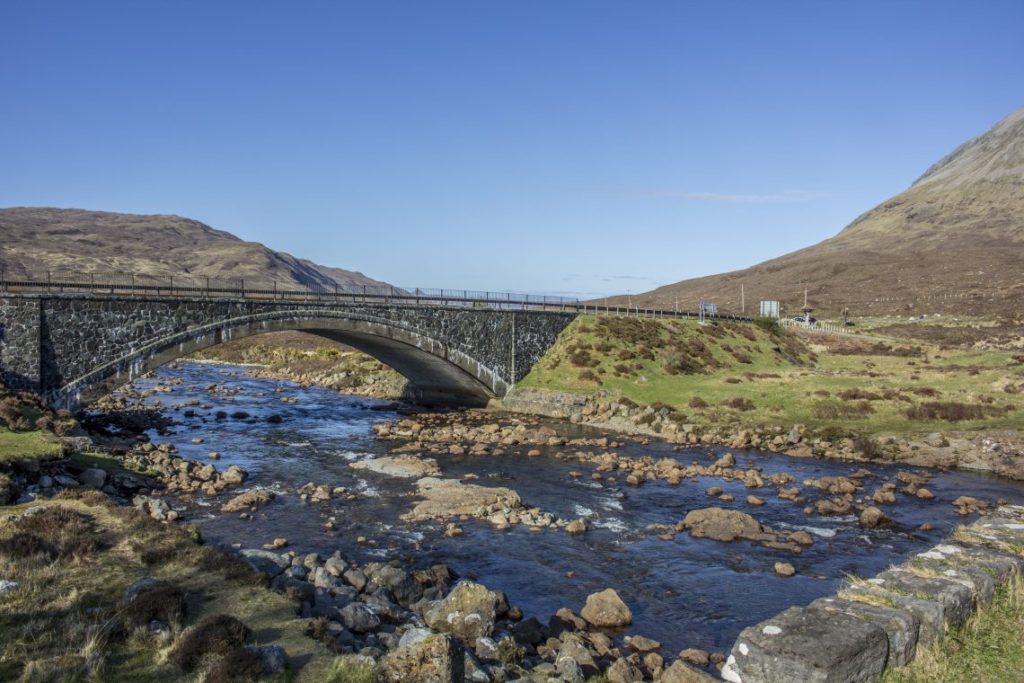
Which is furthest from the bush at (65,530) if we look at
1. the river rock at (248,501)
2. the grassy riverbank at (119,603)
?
the river rock at (248,501)

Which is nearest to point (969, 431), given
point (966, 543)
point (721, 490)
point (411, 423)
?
point (721, 490)

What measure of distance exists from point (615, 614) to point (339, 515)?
13623 millimetres

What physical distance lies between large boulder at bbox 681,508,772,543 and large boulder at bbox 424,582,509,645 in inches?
441

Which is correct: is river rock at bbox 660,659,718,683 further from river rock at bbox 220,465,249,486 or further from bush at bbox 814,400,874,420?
bush at bbox 814,400,874,420

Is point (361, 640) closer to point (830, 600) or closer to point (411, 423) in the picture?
point (830, 600)

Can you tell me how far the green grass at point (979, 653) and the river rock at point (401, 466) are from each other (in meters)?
26.9

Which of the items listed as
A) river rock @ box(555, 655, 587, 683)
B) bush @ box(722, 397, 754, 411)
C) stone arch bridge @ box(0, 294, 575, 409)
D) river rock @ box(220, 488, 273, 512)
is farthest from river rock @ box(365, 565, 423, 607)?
bush @ box(722, 397, 754, 411)

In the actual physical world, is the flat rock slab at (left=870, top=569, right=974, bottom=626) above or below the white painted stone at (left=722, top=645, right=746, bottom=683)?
above

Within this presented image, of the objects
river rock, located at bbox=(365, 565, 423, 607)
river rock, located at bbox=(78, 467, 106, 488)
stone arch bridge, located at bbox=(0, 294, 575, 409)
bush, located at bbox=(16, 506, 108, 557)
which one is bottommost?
river rock, located at bbox=(365, 565, 423, 607)

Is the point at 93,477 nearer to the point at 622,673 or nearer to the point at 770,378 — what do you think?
the point at 622,673

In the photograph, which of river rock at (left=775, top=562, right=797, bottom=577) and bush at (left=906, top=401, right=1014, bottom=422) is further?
bush at (left=906, top=401, right=1014, bottom=422)

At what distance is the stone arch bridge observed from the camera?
1422 inches

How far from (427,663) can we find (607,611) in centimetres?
840

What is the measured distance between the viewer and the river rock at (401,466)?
A: 35.4m
